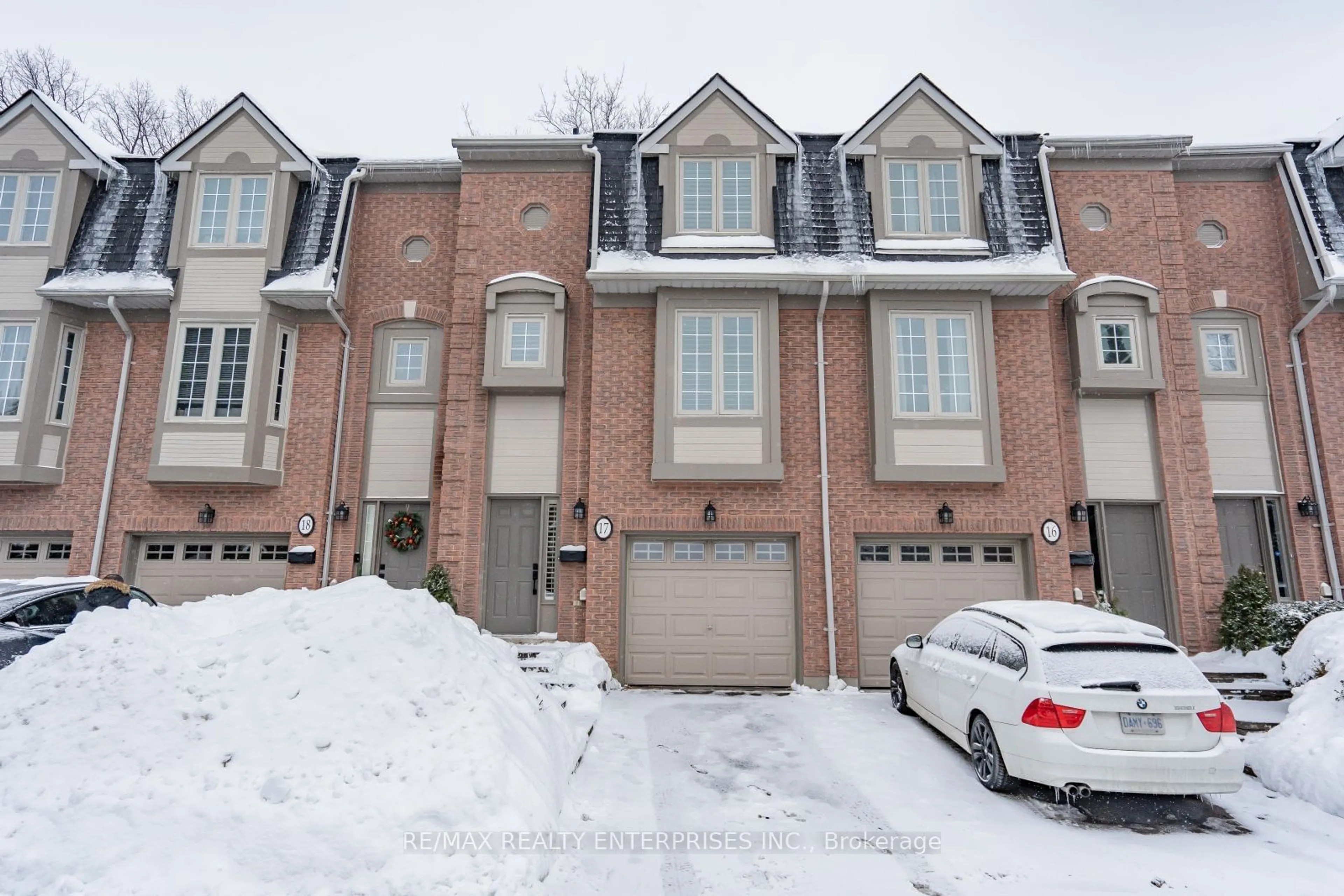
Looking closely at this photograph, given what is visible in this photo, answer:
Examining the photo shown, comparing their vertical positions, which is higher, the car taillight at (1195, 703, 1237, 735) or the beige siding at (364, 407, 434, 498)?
the beige siding at (364, 407, 434, 498)

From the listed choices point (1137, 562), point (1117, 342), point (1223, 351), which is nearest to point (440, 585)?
point (1137, 562)

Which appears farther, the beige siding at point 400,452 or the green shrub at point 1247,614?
the beige siding at point 400,452

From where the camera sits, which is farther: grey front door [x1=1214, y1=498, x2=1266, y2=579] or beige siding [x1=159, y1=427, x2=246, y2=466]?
grey front door [x1=1214, y1=498, x2=1266, y2=579]

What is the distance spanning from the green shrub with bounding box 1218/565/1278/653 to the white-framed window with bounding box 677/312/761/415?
7814mm

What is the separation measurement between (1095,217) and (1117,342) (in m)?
2.45

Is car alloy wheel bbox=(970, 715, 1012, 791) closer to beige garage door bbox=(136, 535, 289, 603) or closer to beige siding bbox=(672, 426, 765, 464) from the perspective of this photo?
beige siding bbox=(672, 426, 765, 464)

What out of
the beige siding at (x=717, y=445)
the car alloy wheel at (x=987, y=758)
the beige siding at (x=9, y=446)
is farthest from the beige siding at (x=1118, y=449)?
the beige siding at (x=9, y=446)

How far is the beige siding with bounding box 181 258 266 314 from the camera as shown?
11.6m

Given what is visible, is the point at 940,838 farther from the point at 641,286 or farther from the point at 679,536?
the point at 641,286

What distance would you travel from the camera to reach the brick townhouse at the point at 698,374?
10758 millimetres

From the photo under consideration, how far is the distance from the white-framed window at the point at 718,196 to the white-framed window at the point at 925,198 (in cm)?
240

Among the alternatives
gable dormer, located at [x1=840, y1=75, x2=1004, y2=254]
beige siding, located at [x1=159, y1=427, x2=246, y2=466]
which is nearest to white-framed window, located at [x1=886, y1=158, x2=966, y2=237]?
gable dormer, located at [x1=840, y1=75, x2=1004, y2=254]

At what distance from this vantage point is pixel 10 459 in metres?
11.1

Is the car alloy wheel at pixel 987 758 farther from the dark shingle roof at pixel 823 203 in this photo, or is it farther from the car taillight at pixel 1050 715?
the dark shingle roof at pixel 823 203
